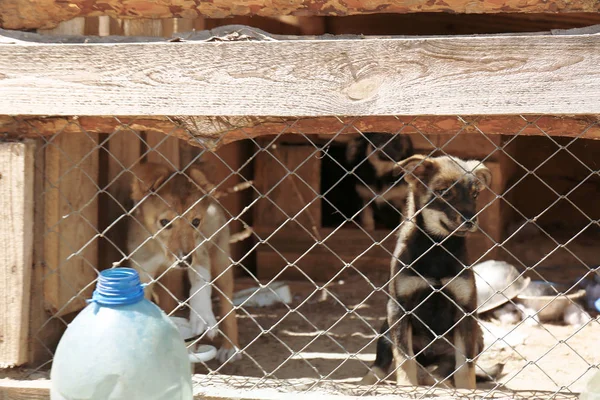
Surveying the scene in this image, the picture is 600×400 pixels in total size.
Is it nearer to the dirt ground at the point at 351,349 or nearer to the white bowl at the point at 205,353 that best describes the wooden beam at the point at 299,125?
the dirt ground at the point at 351,349

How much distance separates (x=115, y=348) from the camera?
2.44 m

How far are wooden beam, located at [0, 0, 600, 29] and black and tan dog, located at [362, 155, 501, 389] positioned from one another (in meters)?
1.17

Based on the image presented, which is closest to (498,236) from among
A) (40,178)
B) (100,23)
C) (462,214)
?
(462,214)

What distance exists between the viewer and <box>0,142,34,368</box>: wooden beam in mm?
3096

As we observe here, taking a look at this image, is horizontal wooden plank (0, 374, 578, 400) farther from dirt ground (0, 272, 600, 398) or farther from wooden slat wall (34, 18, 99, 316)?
dirt ground (0, 272, 600, 398)

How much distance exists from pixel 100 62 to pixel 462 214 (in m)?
2.45

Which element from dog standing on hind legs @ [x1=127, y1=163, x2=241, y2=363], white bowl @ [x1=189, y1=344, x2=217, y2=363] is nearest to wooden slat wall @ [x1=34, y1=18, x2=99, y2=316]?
white bowl @ [x1=189, y1=344, x2=217, y2=363]

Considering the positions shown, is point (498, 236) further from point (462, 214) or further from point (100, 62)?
point (100, 62)

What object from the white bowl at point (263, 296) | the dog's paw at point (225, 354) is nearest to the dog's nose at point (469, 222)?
the dog's paw at point (225, 354)

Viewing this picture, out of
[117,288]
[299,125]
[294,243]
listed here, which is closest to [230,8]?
[299,125]

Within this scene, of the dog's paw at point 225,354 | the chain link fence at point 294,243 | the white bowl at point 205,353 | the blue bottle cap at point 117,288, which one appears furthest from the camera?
the dog's paw at point 225,354

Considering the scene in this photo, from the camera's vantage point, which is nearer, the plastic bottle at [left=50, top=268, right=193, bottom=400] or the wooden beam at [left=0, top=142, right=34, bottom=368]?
the plastic bottle at [left=50, top=268, right=193, bottom=400]

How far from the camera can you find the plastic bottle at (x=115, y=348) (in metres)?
2.42

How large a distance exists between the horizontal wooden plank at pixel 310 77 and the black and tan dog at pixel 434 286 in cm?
119
